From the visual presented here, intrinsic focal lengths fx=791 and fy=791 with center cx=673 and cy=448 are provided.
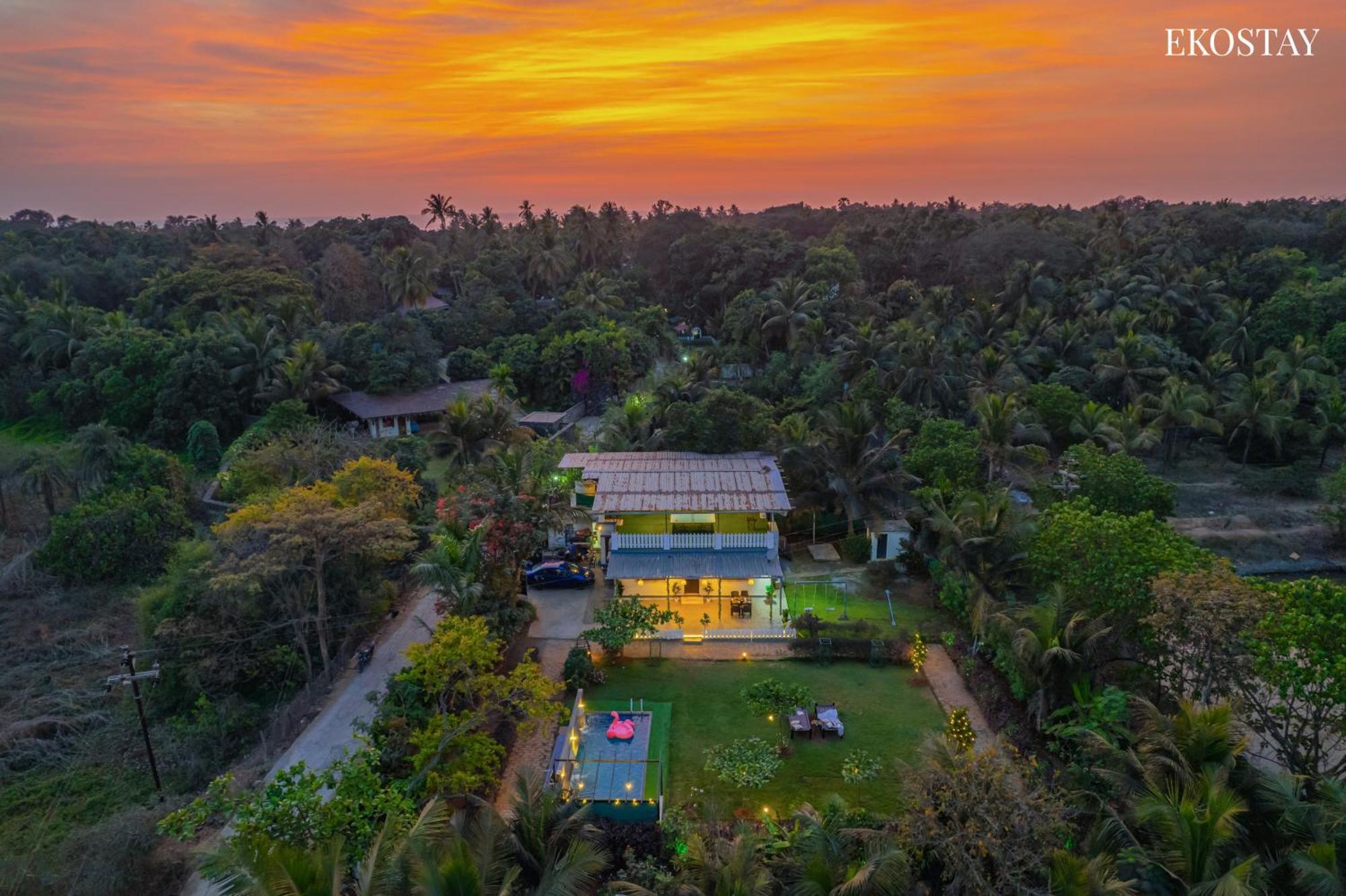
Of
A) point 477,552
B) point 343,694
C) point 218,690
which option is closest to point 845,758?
point 477,552

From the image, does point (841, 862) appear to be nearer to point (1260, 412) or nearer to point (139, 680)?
point (139, 680)

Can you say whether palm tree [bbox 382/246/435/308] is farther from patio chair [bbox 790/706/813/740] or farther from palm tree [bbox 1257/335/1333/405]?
palm tree [bbox 1257/335/1333/405]

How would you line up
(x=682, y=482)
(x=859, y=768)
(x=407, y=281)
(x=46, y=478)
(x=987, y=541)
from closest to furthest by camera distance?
1. (x=859, y=768)
2. (x=987, y=541)
3. (x=682, y=482)
4. (x=46, y=478)
5. (x=407, y=281)

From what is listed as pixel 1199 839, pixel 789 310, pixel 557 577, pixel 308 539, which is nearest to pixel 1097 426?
pixel 789 310

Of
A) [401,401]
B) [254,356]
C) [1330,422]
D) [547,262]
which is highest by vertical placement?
[547,262]

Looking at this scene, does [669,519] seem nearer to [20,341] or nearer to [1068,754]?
[1068,754]

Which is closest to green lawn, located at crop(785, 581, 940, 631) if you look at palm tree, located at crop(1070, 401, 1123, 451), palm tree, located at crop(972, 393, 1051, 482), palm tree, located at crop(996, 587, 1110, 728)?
palm tree, located at crop(996, 587, 1110, 728)
